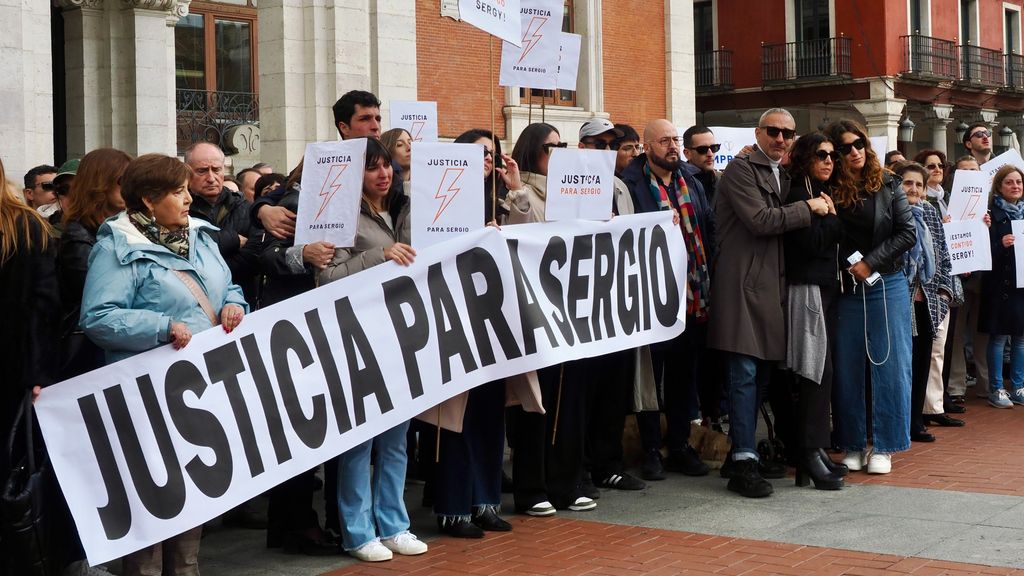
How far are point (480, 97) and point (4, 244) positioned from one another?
1685cm

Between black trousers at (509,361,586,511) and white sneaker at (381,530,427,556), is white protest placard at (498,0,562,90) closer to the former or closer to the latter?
black trousers at (509,361,586,511)

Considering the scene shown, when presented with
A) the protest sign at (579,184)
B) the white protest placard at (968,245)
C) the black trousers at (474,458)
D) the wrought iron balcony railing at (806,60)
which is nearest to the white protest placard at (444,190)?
the protest sign at (579,184)

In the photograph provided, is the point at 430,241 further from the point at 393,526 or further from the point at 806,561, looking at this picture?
the point at 806,561

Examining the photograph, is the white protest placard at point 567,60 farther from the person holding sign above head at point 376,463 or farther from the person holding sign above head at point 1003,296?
the person holding sign above head at point 1003,296

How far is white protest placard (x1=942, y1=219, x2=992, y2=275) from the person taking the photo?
10.4 metres

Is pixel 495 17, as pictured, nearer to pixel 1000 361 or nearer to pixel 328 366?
pixel 328 366

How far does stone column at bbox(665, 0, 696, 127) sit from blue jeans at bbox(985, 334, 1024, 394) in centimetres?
1383

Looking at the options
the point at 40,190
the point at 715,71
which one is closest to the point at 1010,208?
the point at 40,190

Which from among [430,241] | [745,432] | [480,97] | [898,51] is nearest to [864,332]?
[745,432]

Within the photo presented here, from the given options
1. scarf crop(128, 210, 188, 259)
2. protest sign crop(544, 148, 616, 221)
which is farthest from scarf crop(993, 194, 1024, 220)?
scarf crop(128, 210, 188, 259)

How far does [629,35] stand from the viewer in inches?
930

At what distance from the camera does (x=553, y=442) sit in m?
7.14

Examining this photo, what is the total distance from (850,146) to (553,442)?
8.40 ft

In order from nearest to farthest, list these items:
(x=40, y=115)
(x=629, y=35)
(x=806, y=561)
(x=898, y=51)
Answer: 1. (x=806, y=561)
2. (x=40, y=115)
3. (x=629, y=35)
4. (x=898, y=51)
